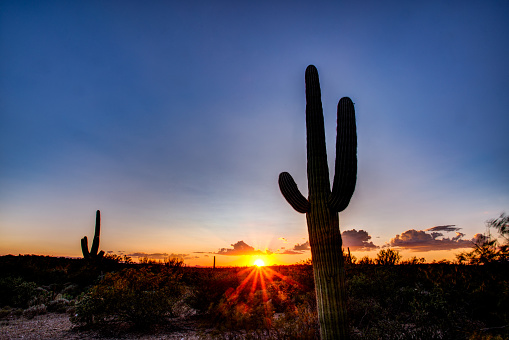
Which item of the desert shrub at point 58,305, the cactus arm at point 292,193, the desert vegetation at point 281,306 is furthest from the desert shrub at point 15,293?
the cactus arm at point 292,193

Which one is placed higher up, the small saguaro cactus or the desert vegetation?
the small saguaro cactus

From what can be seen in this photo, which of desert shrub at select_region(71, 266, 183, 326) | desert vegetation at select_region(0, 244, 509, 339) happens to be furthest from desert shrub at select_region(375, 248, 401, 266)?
desert shrub at select_region(71, 266, 183, 326)

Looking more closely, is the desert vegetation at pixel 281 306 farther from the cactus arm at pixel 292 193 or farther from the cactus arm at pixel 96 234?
the cactus arm at pixel 96 234

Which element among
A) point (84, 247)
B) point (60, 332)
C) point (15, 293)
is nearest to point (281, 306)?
point (60, 332)

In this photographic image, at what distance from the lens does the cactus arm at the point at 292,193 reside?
20.2ft

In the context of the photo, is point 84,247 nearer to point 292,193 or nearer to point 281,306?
point 281,306

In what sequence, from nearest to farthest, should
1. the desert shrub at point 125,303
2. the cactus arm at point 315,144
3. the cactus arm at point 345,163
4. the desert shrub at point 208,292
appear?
the cactus arm at point 345,163 → the cactus arm at point 315,144 → the desert shrub at point 125,303 → the desert shrub at point 208,292

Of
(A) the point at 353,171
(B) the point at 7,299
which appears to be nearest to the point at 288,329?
(A) the point at 353,171

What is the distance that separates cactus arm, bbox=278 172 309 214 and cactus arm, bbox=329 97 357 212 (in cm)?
63

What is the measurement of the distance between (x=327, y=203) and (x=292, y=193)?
0.94 metres

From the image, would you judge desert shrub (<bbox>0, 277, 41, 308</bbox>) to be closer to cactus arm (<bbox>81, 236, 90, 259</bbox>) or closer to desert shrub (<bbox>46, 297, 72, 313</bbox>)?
desert shrub (<bbox>46, 297, 72, 313</bbox>)

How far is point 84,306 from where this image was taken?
349 inches

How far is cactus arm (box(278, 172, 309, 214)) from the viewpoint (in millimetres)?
6168

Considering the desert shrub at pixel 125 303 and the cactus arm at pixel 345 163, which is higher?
the cactus arm at pixel 345 163
